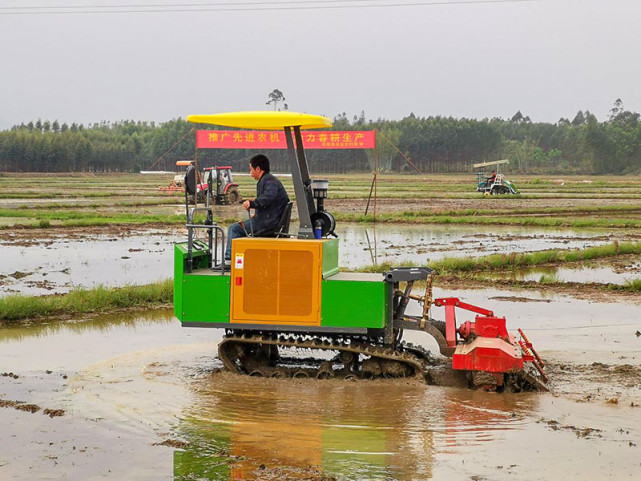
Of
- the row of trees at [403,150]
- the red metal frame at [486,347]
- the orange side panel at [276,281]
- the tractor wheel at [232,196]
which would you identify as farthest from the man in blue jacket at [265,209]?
the row of trees at [403,150]

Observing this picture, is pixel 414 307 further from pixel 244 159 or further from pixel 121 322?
pixel 244 159

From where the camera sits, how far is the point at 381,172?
367 ft

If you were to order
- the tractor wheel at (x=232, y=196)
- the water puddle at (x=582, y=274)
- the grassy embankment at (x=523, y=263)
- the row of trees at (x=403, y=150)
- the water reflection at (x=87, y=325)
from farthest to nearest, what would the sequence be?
the row of trees at (x=403, y=150)
the tractor wheel at (x=232, y=196)
the water puddle at (x=582, y=274)
the grassy embankment at (x=523, y=263)
the water reflection at (x=87, y=325)

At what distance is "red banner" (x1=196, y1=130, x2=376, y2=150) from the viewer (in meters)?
33.2

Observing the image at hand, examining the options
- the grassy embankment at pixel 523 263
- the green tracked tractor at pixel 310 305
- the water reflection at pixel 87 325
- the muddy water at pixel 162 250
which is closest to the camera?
the green tracked tractor at pixel 310 305

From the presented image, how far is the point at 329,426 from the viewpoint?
8766mm

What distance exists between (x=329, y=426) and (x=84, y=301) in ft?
25.1

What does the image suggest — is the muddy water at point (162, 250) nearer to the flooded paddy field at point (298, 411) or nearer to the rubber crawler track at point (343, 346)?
the flooded paddy field at point (298, 411)

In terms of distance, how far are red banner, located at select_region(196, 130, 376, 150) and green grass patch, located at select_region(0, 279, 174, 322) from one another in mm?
14886

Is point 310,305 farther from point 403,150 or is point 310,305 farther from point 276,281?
point 403,150

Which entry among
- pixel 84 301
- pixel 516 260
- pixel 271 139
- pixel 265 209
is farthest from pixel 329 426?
pixel 271 139

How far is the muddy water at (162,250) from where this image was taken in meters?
19.0

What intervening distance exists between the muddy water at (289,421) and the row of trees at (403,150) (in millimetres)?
87383

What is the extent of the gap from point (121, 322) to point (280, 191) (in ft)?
16.6
